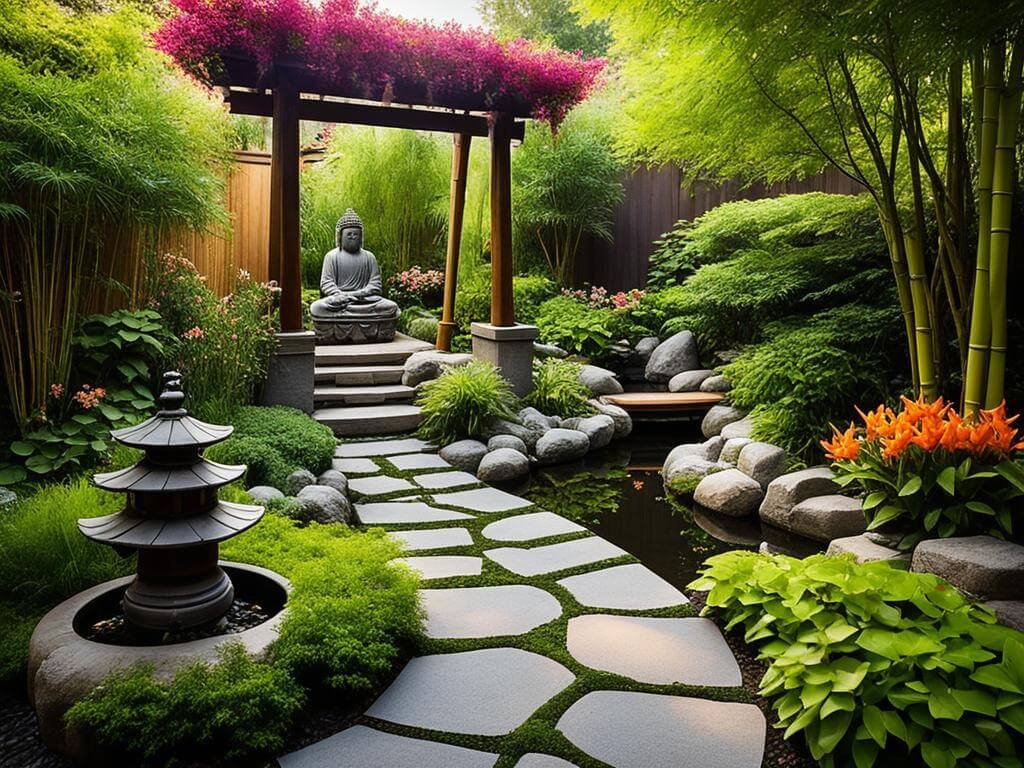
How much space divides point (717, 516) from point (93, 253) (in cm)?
425

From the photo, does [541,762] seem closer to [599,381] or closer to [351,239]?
[599,381]

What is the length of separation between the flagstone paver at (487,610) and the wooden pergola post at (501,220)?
398cm

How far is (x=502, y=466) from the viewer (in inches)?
209

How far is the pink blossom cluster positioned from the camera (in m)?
5.34

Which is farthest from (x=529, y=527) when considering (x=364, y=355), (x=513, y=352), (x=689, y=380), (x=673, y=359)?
(x=673, y=359)

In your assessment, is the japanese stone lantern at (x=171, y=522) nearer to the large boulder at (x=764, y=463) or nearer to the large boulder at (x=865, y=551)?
the large boulder at (x=865, y=551)

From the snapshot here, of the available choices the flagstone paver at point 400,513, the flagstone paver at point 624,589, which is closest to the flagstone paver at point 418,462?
the flagstone paver at point 400,513

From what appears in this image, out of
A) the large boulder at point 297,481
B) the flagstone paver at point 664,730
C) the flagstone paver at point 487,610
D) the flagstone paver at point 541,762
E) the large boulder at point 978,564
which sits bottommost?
the flagstone paver at point 541,762

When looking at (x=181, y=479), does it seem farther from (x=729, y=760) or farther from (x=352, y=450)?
(x=352, y=450)

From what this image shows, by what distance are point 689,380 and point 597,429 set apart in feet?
6.09

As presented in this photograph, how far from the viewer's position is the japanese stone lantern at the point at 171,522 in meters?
2.30

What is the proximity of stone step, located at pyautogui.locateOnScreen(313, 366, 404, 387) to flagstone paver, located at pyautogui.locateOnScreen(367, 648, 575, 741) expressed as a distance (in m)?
4.58

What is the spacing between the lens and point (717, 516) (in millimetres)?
4703

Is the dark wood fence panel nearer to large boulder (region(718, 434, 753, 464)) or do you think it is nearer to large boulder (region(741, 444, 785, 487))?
large boulder (region(718, 434, 753, 464))
